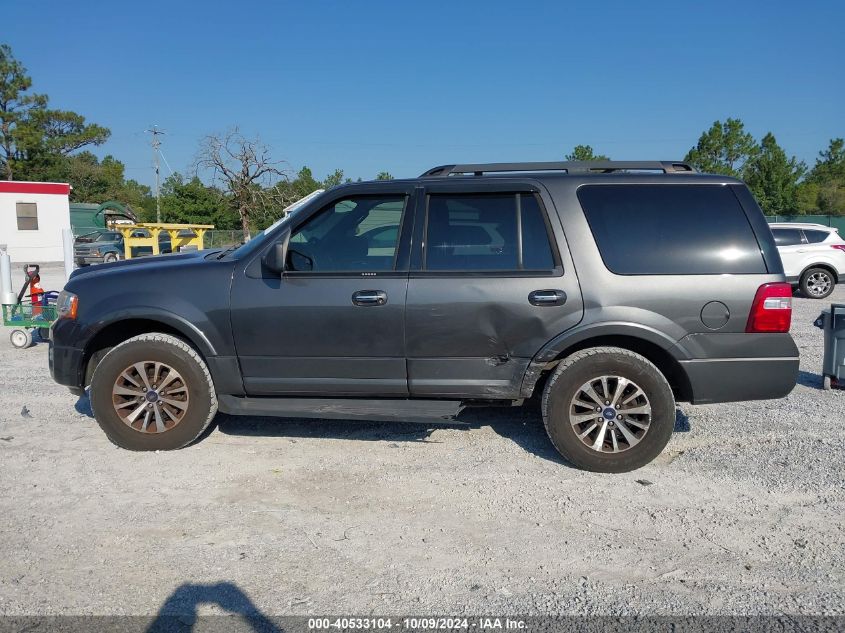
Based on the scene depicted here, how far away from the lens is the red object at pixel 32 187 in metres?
30.4

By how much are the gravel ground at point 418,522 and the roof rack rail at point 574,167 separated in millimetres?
2021

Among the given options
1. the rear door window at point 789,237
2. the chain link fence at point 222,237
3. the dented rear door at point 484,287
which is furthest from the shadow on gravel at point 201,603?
the chain link fence at point 222,237

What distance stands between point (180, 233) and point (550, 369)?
70.4 feet

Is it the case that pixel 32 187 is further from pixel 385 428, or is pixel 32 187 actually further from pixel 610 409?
pixel 610 409

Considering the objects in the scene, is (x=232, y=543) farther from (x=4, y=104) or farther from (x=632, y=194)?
(x=4, y=104)

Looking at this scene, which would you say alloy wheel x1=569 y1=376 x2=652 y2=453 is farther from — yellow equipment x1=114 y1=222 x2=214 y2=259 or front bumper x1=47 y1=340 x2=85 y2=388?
yellow equipment x1=114 y1=222 x2=214 y2=259

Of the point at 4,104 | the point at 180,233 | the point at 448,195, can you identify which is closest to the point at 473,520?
the point at 448,195

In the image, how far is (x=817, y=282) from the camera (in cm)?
1524

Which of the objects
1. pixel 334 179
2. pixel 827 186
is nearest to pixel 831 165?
pixel 827 186

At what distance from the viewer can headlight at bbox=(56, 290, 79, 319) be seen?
5023mm

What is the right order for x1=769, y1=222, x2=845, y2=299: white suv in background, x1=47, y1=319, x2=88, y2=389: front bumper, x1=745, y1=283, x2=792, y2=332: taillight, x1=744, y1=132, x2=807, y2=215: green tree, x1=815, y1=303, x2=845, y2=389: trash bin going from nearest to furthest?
1. x1=745, y1=283, x2=792, y2=332: taillight
2. x1=47, y1=319, x2=88, y2=389: front bumper
3. x1=815, y1=303, x2=845, y2=389: trash bin
4. x1=769, y1=222, x2=845, y2=299: white suv in background
5. x1=744, y1=132, x2=807, y2=215: green tree

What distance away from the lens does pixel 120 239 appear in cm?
3048

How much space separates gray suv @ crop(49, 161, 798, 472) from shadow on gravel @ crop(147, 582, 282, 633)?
5.58 feet

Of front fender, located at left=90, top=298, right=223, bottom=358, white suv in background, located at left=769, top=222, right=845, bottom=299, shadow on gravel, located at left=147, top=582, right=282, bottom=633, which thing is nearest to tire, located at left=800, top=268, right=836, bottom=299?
white suv in background, located at left=769, top=222, right=845, bottom=299
